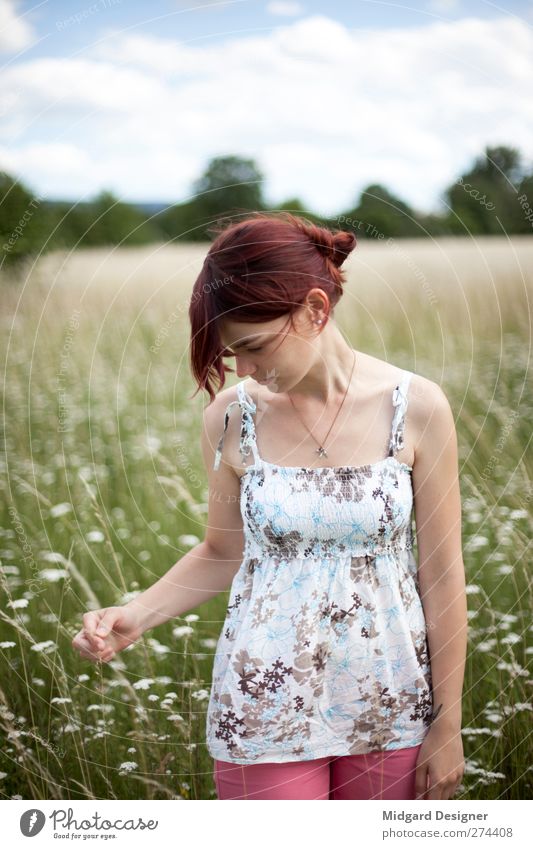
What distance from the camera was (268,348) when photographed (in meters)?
1.10

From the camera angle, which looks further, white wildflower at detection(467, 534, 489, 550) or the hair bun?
white wildflower at detection(467, 534, 489, 550)

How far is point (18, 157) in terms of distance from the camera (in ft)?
5.28

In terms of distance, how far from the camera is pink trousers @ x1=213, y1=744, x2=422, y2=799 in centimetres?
121

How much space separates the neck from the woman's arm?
0.35ft

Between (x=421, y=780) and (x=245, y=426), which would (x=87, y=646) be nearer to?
(x=245, y=426)

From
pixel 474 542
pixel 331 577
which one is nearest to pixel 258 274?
pixel 331 577

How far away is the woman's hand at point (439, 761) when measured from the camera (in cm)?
120

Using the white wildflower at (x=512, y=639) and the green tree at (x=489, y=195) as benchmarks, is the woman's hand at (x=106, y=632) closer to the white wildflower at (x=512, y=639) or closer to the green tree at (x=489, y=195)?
the white wildflower at (x=512, y=639)

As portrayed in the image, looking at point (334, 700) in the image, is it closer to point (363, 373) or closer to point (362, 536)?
point (362, 536)

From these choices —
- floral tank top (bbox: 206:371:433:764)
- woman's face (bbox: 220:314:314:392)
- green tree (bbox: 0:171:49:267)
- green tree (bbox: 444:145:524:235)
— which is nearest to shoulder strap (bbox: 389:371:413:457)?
floral tank top (bbox: 206:371:433:764)

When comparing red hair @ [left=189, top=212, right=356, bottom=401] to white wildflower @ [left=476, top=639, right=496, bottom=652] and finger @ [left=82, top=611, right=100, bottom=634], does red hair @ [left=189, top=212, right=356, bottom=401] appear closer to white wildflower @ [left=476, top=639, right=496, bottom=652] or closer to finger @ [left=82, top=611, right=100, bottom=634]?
finger @ [left=82, top=611, right=100, bottom=634]
